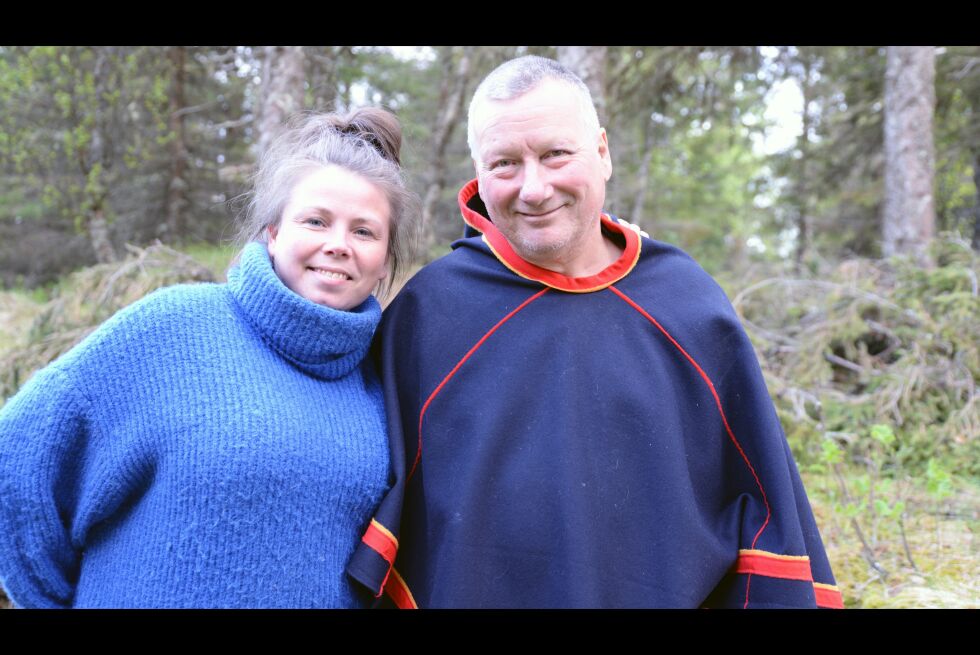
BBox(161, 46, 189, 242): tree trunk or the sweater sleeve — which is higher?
the sweater sleeve

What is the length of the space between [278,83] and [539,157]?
429 centimetres

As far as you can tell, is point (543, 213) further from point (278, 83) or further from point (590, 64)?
point (278, 83)

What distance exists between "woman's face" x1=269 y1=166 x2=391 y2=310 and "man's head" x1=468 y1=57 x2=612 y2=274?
1.21ft

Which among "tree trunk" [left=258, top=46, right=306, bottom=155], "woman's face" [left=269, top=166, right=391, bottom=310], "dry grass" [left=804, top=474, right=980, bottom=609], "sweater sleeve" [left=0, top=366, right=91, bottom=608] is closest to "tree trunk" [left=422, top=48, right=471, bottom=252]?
"tree trunk" [left=258, top=46, right=306, bottom=155]

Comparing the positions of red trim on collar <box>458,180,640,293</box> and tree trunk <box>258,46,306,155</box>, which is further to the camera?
tree trunk <box>258,46,306,155</box>

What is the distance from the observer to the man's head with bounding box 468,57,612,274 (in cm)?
225

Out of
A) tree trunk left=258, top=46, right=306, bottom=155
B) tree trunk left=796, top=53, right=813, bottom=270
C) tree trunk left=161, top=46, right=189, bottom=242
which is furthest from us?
tree trunk left=796, top=53, right=813, bottom=270

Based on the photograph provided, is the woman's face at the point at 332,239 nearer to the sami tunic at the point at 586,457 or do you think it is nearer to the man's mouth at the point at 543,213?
the sami tunic at the point at 586,457

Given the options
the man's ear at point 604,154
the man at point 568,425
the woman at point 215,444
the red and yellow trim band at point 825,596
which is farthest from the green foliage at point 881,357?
the woman at point 215,444

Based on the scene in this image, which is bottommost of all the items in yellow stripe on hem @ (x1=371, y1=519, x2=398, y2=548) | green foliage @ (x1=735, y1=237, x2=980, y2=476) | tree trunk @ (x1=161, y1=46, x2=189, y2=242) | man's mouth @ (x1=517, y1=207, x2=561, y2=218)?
tree trunk @ (x1=161, y1=46, x2=189, y2=242)

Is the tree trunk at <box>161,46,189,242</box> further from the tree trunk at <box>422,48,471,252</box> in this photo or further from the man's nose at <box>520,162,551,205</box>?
the man's nose at <box>520,162,551,205</box>

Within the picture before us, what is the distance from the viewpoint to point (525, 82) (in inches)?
89.7

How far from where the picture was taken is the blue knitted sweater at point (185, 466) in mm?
1974

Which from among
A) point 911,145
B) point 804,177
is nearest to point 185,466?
point 911,145
